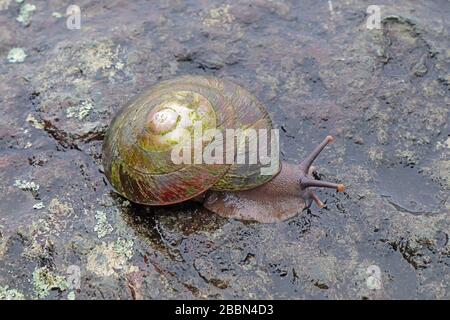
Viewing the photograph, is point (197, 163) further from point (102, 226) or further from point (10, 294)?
point (10, 294)

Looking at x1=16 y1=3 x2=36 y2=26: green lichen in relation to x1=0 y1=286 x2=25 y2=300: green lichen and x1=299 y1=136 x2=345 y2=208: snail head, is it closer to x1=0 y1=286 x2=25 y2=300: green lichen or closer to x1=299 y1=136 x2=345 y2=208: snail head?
x1=0 y1=286 x2=25 y2=300: green lichen

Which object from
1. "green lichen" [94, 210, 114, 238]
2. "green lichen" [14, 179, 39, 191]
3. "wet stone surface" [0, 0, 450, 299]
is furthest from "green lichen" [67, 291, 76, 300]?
"green lichen" [14, 179, 39, 191]

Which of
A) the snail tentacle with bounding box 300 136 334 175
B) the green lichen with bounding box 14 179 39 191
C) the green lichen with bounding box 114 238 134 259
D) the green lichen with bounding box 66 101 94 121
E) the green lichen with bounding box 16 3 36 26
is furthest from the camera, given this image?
the green lichen with bounding box 16 3 36 26

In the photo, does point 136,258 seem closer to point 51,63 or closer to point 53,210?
point 53,210

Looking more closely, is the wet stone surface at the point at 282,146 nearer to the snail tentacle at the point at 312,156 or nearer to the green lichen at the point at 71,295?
the green lichen at the point at 71,295

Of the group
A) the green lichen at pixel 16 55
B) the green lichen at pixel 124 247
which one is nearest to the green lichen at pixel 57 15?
the green lichen at pixel 16 55

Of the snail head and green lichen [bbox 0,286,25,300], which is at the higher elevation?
the snail head
